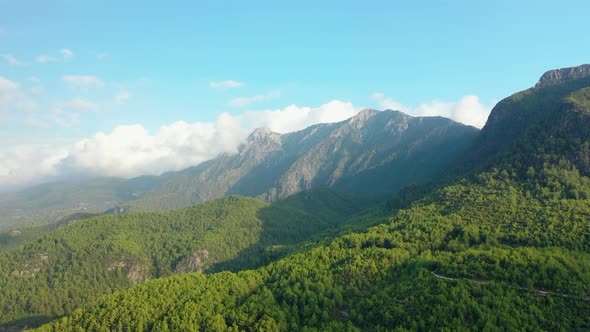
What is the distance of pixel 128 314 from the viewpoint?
381 feet

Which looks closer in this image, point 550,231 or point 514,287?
point 514,287

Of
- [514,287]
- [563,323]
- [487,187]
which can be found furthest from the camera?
[487,187]

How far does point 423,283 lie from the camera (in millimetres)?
107000

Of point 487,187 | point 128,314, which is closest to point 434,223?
point 487,187

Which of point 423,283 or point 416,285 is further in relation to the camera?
point 416,285

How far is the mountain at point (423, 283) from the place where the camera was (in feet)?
302

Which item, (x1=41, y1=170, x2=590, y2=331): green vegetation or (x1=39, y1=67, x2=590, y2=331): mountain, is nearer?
(x1=41, y1=170, x2=590, y2=331): green vegetation

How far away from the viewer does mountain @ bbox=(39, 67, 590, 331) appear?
9194cm

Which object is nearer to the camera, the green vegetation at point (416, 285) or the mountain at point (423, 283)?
the green vegetation at point (416, 285)

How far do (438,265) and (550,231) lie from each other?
4788cm

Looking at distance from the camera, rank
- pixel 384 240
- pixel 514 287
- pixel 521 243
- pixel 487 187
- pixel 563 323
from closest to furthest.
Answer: pixel 563 323, pixel 514 287, pixel 521 243, pixel 384 240, pixel 487 187

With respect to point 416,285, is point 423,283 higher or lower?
higher

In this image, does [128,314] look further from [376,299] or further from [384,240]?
[384,240]

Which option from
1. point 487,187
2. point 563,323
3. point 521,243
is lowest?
point 563,323
